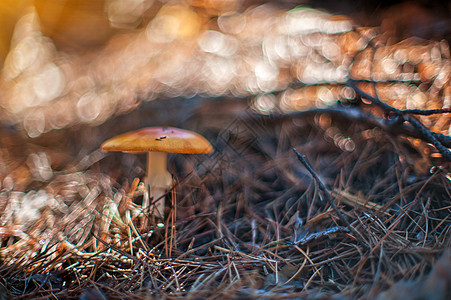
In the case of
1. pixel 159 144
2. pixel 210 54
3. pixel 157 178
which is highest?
pixel 159 144

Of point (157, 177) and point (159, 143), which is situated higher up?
point (159, 143)

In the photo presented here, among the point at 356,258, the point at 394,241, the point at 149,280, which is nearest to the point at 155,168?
the point at 149,280

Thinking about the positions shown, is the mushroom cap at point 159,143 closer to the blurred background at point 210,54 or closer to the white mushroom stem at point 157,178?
the white mushroom stem at point 157,178

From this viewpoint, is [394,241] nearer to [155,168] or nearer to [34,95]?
[155,168]

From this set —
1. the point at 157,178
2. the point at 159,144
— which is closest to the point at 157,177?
the point at 157,178

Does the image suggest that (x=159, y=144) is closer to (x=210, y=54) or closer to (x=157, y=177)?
(x=157, y=177)

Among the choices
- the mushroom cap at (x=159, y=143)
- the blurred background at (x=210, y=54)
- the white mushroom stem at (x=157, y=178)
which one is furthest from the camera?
the blurred background at (x=210, y=54)

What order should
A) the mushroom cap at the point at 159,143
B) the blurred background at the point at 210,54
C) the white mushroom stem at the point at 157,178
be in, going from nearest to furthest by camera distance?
1. the mushroom cap at the point at 159,143
2. the white mushroom stem at the point at 157,178
3. the blurred background at the point at 210,54

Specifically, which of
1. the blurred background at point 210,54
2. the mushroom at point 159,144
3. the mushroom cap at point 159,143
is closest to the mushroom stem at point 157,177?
the mushroom at point 159,144

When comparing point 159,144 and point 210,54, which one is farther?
point 210,54

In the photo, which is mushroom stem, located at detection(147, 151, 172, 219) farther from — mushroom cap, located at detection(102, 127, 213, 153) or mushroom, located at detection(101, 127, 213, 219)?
mushroom cap, located at detection(102, 127, 213, 153)
